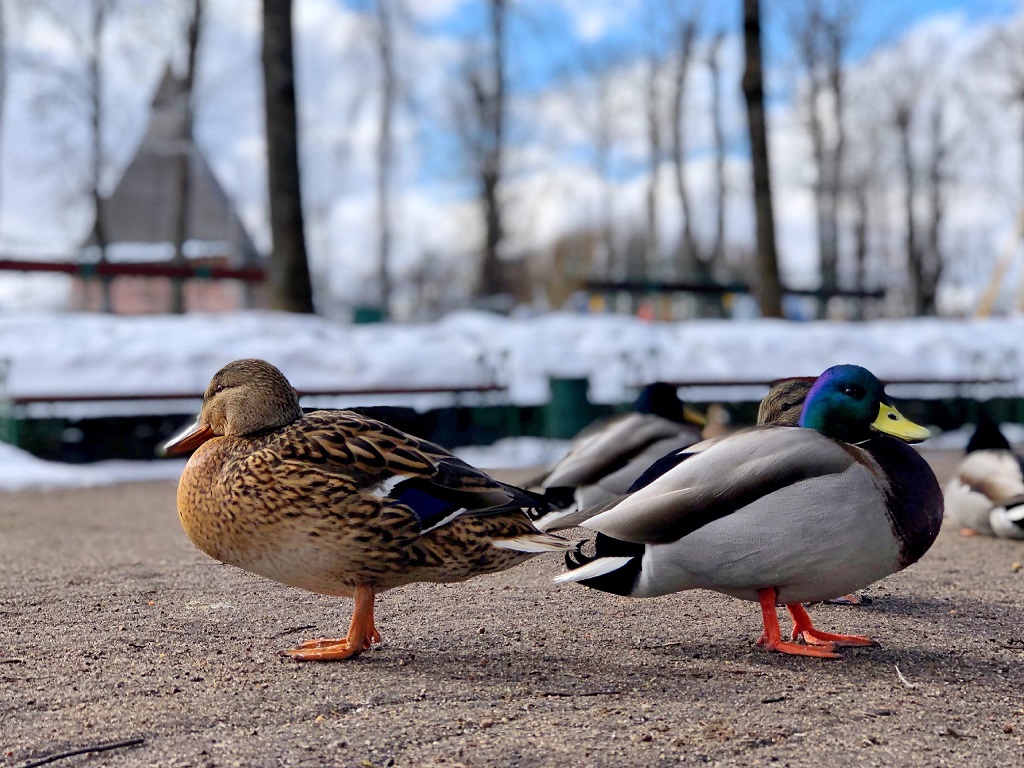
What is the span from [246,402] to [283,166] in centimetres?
956

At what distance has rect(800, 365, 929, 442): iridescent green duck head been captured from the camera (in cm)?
325

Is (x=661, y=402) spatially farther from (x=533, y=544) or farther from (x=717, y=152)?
(x=717, y=152)

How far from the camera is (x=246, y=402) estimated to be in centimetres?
333

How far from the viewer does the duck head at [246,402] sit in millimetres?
3322

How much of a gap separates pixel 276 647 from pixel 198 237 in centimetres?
3267

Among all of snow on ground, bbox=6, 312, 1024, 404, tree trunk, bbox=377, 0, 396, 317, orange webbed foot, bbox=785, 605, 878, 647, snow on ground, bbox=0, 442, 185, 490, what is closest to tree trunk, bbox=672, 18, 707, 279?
tree trunk, bbox=377, 0, 396, 317

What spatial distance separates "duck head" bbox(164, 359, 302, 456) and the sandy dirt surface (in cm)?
66

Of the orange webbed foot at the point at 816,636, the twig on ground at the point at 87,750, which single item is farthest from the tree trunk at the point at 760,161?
the twig on ground at the point at 87,750

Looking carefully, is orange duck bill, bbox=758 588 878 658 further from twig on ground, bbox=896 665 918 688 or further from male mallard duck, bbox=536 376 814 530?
male mallard duck, bbox=536 376 814 530

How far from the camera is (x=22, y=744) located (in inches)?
101

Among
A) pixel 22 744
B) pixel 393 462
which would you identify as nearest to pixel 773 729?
pixel 393 462

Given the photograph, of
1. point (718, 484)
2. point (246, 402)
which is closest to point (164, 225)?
point (246, 402)

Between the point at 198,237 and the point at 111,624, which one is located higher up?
the point at 198,237

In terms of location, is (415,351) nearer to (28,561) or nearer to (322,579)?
(28,561)
